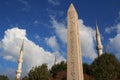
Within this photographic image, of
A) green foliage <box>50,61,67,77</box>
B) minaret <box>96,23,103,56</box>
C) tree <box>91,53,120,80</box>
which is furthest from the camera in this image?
green foliage <box>50,61,67,77</box>

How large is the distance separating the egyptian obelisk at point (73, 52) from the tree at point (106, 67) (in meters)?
19.5

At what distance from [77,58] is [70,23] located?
7.84 feet

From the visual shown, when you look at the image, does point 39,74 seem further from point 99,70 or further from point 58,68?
point 99,70

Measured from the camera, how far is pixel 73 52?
11656 millimetres

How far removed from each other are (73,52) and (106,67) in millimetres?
20814

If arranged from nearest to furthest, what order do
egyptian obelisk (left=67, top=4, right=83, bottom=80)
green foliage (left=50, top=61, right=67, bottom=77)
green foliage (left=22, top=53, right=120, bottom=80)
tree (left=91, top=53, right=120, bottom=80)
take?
egyptian obelisk (left=67, top=4, right=83, bottom=80)
tree (left=91, top=53, right=120, bottom=80)
green foliage (left=22, top=53, right=120, bottom=80)
green foliage (left=50, top=61, right=67, bottom=77)

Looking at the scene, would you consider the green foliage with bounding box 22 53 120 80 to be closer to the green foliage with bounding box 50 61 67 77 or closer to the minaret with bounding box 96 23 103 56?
the minaret with bounding box 96 23 103 56

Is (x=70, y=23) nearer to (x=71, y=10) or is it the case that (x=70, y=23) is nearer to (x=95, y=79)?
(x=71, y=10)

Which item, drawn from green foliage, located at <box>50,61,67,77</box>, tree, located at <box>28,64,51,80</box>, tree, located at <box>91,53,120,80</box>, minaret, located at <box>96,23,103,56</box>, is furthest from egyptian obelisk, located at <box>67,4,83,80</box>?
green foliage, located at <box>50,61,67,77</box>

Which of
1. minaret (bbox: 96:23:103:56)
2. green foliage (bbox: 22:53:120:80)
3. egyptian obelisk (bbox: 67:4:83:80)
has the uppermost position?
minaret (bbox: 96:23:103:56)

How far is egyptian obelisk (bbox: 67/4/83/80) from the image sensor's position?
11.1 metres

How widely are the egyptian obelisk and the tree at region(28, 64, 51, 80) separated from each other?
2408cm

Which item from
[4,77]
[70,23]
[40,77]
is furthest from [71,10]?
[4,77]

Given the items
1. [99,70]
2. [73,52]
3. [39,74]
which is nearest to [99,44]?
[99,70]
